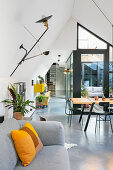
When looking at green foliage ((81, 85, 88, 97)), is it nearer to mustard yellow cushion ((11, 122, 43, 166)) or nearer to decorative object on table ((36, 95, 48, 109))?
decorative object on table ((36, 95, 48, 109))

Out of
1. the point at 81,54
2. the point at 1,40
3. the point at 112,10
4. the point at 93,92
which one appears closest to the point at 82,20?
the point at 81,54

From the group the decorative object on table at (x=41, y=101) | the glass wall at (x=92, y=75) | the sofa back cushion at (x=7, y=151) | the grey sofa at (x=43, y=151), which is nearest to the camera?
the sofa back cushion at (x=7, y=151)

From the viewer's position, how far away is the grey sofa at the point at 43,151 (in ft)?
5.91

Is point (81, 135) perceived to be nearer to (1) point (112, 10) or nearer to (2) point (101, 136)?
(2) point (101, 136)

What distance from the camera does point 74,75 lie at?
724 centimetres

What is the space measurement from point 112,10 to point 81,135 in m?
3.36

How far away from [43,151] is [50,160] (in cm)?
29

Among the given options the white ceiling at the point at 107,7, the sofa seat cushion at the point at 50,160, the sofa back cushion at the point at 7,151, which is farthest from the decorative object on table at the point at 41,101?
the sofa back cushion at the point at 7,151

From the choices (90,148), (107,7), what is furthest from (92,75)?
(90,148)

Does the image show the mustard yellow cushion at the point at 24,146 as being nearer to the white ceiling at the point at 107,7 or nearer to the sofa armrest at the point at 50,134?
the sofa armrest at the point at 50,134

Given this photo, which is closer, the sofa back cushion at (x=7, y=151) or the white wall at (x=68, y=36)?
the sofa back cushion at (x=7, y=151)

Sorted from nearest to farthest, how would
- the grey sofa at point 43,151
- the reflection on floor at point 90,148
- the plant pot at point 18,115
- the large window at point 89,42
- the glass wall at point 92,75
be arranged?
the grey sofa at point 43,151 < the reflection on floor at point 90,148 < the plant pot at point 18,115 < the large window at point 89,42 < the glass wall at point 92,75

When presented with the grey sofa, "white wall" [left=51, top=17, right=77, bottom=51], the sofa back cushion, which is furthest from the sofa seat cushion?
"white wall" [left=51, top=17, right=77, bottom=51]

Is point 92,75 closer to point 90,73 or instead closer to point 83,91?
point 90,73
